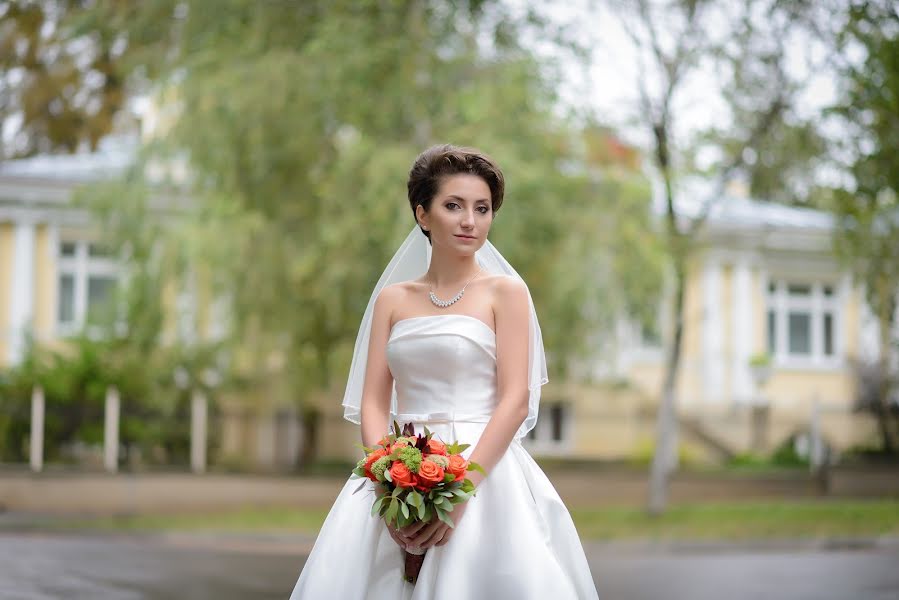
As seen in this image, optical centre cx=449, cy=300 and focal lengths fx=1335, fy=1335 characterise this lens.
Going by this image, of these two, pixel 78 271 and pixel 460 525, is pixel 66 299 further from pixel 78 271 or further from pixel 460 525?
pixel 460 525

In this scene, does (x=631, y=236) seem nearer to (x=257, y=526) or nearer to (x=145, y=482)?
(x=257, y=526)

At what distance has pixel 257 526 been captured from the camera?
17.1m

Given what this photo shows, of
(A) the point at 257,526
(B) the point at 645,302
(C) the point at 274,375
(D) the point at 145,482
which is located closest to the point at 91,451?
(D) the point at 145,482

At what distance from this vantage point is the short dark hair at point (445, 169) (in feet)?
14.3

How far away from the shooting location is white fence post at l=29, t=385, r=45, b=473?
66.3 ft

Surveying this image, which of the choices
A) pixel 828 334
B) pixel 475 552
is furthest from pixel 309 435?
pixel 475 552

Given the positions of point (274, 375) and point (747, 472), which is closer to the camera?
point (274, 375)

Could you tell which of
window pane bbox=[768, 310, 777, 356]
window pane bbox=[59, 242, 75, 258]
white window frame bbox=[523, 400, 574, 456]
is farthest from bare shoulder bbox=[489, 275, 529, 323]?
window pane bbox=[768, 310, 777, 356]

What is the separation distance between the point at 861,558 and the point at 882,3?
573cm

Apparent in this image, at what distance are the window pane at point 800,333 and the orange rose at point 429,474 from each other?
28.6 meters

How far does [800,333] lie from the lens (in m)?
31.6

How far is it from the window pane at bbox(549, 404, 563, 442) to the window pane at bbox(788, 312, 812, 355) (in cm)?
662

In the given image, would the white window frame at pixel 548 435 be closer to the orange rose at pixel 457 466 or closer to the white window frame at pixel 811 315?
the white window frame at pixel 811 315

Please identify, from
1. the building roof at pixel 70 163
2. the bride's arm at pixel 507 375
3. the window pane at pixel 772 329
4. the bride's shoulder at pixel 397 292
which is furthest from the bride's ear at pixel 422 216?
the window pane at pixel 772 329
